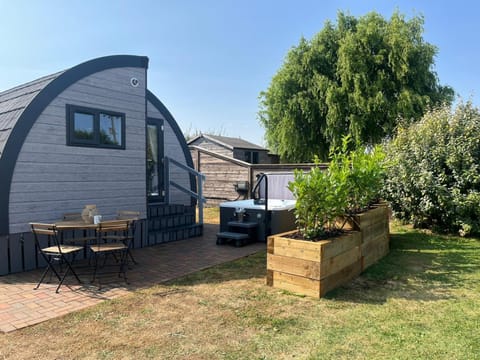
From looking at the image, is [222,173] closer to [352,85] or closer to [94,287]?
[94,287]

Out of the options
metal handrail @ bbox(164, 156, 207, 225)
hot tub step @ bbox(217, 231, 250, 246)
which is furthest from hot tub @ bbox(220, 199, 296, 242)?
metal handrail @ bbox(164, 156, 207, 225)

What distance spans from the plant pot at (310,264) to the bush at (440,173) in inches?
132

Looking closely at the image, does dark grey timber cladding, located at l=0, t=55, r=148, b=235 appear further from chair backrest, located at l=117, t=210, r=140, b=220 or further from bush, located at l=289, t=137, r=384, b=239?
bush, located at l=289, t=137, r=384, b=239

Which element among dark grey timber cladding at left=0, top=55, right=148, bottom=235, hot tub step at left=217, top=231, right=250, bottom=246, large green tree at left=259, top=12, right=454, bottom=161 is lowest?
hot tub step at left=217, top=231, right=250, bottom=246

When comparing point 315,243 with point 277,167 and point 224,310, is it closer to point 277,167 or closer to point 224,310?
point 224,310

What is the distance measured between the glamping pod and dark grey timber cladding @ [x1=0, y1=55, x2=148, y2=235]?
0.01 m

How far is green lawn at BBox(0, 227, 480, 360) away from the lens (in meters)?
2.73

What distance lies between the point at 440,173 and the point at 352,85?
1082 cm

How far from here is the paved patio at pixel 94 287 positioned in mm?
3557

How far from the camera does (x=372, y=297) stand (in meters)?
3.90

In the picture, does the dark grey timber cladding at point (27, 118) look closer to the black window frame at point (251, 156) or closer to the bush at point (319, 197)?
the bush at point (319, 197)

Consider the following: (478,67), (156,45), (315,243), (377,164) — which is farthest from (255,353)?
(478,67)

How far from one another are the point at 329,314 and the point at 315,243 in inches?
31.2

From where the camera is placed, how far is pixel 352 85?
55.8ft
